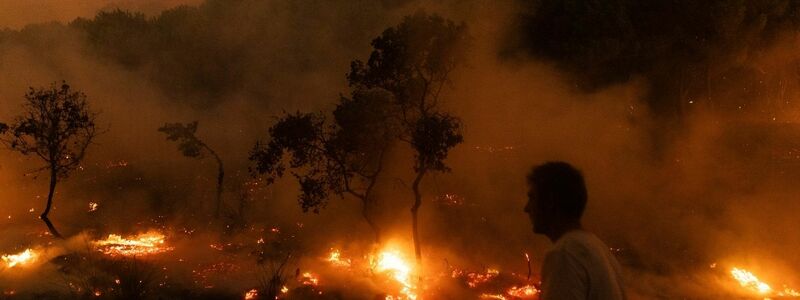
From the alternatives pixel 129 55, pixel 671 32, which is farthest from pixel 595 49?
pixel 129 55

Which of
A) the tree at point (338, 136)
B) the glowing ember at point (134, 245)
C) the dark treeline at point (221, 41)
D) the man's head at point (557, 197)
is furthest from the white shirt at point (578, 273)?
the dark treeline at point (221, 41)

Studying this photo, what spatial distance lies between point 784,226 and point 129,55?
2258cm

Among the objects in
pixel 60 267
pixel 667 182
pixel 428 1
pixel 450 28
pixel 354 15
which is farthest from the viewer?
pixel 354 15

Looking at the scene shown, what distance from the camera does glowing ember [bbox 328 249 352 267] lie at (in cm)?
997

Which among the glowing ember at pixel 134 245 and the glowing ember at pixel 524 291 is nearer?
the glowing ember at pixel 524 291

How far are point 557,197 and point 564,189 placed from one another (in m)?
0.04

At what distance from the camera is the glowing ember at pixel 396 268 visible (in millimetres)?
8938

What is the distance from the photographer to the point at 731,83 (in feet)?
46.5

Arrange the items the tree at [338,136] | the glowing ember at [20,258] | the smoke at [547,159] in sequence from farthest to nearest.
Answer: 1. the smoke at [547,159]
2. the glowing ember at [20,258]
3. the tree at [338,136]

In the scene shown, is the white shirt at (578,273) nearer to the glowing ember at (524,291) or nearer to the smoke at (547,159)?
the glowing ember at (524,291)

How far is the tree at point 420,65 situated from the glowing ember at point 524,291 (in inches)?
95.3

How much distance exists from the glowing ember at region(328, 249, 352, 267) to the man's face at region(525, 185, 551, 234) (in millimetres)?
7988

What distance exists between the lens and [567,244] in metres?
1.96

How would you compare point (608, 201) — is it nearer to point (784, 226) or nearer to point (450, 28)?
point (784, 226)
